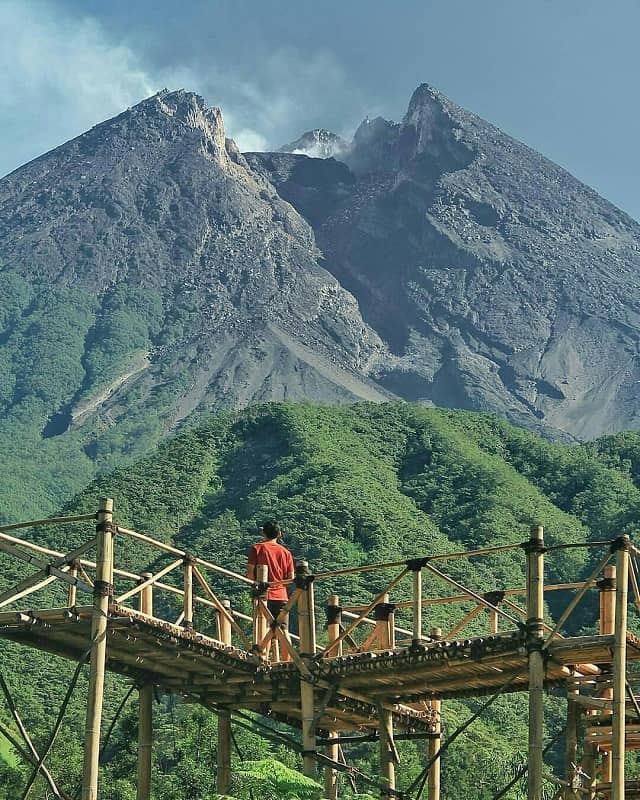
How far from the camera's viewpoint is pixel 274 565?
17.1 metres

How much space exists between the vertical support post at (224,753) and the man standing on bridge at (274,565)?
2237 millimetres

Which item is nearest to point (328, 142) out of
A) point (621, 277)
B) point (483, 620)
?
point (621, 277)

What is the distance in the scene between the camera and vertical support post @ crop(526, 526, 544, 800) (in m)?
14.7

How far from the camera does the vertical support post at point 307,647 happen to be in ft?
53.4

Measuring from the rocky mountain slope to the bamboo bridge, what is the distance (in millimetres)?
98715

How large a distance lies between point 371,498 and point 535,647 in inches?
2241

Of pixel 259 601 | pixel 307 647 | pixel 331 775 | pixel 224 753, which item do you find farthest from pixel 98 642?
pixel 331 775

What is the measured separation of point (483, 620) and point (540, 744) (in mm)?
43029

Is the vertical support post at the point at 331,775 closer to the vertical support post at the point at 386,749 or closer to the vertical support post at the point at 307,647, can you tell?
the vertical support post at the point at 386,749

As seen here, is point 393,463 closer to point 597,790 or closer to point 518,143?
point 597,790

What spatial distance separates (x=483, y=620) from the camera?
5734 cm

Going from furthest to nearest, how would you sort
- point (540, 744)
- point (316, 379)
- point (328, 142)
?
1. point (328, 142)
2. point (316, 379)
3. point (540, 744)

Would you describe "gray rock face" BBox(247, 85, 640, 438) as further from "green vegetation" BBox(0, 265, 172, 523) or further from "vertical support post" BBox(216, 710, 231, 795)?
"vertical support post" BBox(216, 710, 231, 795)

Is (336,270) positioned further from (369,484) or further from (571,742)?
(571,742)
